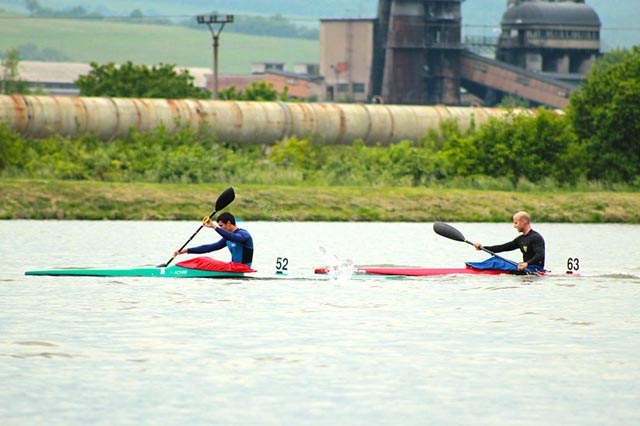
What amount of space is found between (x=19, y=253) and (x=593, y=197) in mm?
23851

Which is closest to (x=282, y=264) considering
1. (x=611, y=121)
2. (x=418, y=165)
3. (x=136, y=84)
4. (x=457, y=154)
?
(x=418, y=165)

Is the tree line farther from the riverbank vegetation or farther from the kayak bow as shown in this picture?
the kayak bow

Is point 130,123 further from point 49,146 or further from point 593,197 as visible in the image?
point 593,197

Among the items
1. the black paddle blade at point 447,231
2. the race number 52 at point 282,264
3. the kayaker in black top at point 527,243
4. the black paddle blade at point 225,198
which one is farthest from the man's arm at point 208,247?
the kayaker in black top at point 527,243

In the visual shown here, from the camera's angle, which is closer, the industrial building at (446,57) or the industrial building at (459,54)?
the industrial building at (459,54)

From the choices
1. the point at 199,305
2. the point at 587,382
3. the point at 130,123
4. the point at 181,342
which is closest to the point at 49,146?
the point at 130,123

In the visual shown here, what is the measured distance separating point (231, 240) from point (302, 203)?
19586 mm

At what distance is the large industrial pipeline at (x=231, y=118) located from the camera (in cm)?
5009

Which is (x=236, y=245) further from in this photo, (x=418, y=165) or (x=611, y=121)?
(x=611, y=121)

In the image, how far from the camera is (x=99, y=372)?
1347 cm

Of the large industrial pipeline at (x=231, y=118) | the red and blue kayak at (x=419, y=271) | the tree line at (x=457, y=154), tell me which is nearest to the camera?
the red and blue kayak at (x=419, y=271)

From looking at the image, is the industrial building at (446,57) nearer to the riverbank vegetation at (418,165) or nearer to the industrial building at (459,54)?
the industrial building at (459,54)

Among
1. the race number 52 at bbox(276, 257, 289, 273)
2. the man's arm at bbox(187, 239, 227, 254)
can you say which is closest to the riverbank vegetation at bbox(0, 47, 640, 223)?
the race number 52 at bbox(276, 257, 289, 273)

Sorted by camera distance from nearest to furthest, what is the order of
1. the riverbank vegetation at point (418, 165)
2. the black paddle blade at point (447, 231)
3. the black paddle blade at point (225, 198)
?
1. the black paddle blade at point (225, 198)
2. the black paddle blade at point (447, 231)
3. the riverbank vegetation at point (418, 165)
